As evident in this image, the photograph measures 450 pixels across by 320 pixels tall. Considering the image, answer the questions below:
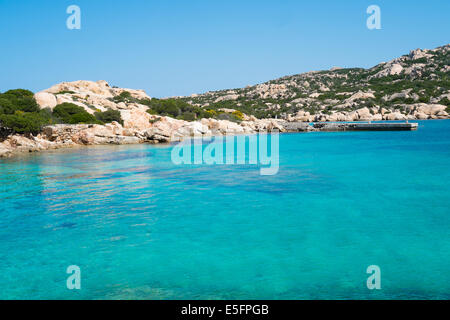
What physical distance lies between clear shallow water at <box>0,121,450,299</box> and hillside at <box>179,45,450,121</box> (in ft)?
287

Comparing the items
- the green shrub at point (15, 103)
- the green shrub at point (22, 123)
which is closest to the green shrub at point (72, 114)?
the green shrub at point (15, 103)

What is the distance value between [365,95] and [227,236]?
394ft

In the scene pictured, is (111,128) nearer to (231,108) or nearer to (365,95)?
(231,108)

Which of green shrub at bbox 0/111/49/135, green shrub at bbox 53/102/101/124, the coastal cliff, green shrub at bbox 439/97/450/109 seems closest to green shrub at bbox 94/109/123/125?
the coastal cliff

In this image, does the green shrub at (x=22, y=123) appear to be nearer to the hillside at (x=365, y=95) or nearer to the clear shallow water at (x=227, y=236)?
the clear shallow water at (x=227, y=236)

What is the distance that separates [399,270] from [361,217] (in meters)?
4.02

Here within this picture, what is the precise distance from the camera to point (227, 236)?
33.0ft

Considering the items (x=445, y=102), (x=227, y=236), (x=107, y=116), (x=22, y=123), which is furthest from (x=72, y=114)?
(x=445, y=102)

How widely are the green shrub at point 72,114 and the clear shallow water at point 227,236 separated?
29.4 m

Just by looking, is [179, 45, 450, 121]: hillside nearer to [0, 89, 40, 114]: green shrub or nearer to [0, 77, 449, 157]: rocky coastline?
[0, 77, 449, 157]: rocky coastline

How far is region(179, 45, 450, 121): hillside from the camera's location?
105m

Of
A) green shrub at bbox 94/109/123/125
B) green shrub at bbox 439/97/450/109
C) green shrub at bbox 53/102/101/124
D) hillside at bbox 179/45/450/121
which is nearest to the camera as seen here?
green shrub at bbox 53/102/101/124
